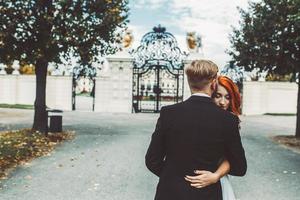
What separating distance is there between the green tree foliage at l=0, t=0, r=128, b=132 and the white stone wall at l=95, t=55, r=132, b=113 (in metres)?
13.7

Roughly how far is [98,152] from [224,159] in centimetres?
877

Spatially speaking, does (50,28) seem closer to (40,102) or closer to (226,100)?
(40,102)

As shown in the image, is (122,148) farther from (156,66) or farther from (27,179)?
(156,66)

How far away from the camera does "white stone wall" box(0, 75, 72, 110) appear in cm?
2983

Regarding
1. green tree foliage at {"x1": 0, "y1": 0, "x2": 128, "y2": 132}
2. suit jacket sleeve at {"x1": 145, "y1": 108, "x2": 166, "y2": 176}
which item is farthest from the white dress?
green tree foliage at {"x1": 0, "y1": 0, "x2": 128, "y2": 132}

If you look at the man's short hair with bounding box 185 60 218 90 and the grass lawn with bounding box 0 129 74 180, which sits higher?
the man's short hair with bounding box 185 60 218 90

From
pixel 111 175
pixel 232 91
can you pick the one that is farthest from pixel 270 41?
pixel 232 91

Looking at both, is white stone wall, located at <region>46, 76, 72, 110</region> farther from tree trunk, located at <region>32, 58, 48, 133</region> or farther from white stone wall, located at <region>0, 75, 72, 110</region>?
tree trunk, located at <region>32, 58, 48, 133</region>

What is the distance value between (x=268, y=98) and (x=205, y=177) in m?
29.1

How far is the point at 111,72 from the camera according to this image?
28.6m

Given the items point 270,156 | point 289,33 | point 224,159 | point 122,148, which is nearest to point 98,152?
point 122,148

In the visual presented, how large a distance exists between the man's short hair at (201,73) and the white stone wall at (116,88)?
25519 mm

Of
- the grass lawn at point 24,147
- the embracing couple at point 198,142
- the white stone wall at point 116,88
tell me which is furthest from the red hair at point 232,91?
the white stone wall at point 116,88

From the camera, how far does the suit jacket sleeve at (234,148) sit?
2.71 m
